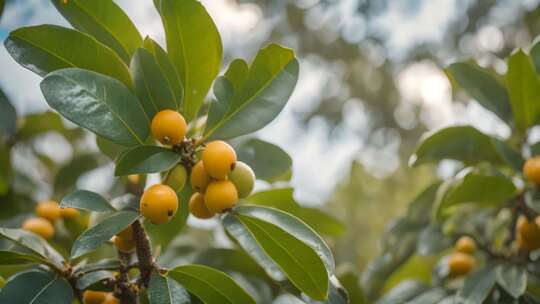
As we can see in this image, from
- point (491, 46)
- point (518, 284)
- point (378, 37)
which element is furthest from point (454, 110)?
point (518, 284)

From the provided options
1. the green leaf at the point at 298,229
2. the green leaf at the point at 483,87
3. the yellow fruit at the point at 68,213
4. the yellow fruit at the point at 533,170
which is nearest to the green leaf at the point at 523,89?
the green leaf at the point at 483,87

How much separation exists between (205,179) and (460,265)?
878 millimetres

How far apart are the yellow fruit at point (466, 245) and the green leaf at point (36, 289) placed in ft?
3.65

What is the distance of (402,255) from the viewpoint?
1.82 m

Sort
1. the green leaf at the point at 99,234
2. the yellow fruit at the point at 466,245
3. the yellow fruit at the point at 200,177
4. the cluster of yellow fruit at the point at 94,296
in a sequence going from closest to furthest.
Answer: the green leaf at the point at 99,234 < the yellow fruit at the point at 200,177 < the cluster of yellow fruit at the point at 94,296 < the yellow fruit at the point at 466,245

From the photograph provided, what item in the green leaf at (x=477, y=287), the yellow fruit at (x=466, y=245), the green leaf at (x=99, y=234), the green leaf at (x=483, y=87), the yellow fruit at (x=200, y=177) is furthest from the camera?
the yellow fruit at (x=466, y=245)

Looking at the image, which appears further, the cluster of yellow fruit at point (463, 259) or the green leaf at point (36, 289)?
the cluster of yellow fruit at point (463, 259)

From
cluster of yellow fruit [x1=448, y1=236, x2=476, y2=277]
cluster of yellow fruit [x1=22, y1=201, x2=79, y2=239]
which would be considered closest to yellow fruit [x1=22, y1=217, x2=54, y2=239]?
cluster of yellow fruit [x1=22, y1=201, x2=79, y2=239]

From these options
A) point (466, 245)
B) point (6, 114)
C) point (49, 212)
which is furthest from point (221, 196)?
point (466, 245)

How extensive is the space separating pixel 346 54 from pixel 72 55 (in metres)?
3.13

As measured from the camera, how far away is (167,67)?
1135 millimetres

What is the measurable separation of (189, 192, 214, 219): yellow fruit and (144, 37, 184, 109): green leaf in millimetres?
192

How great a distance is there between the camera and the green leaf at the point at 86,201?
102 cm

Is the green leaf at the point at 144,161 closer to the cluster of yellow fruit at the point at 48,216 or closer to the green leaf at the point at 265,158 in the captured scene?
the green leaf at the point at 265,158
